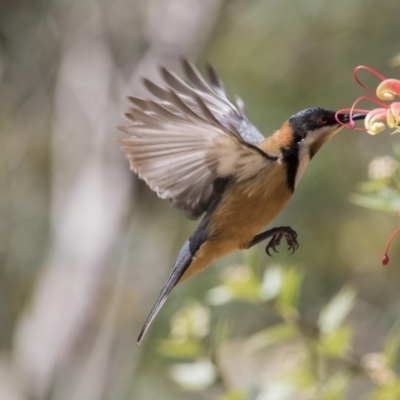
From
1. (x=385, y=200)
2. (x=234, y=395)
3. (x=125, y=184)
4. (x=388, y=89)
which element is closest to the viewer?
(x=388, y=89)

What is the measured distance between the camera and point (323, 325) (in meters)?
1.43

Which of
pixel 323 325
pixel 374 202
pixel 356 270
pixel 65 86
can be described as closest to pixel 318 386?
pixel 323 325

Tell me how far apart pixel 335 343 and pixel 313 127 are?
1.25 feet

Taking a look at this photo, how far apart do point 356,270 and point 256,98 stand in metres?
0.85

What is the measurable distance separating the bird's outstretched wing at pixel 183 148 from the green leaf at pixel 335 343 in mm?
315

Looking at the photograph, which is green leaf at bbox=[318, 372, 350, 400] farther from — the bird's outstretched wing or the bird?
the bird's outstretched wing

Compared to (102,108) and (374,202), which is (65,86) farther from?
(374,202)

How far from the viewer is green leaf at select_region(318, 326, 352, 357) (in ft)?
4.30

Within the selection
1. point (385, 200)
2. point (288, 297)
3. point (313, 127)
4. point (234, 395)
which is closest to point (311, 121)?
point (313, 127)

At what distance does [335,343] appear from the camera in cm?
131

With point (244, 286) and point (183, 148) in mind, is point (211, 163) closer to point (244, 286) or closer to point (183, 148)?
point (183, 148)

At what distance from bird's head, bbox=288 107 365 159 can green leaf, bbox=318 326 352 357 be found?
32 cm

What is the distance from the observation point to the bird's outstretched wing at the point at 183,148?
1.14m

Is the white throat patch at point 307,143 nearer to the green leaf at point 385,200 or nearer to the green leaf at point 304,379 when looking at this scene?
the green leaf at point 385,200
